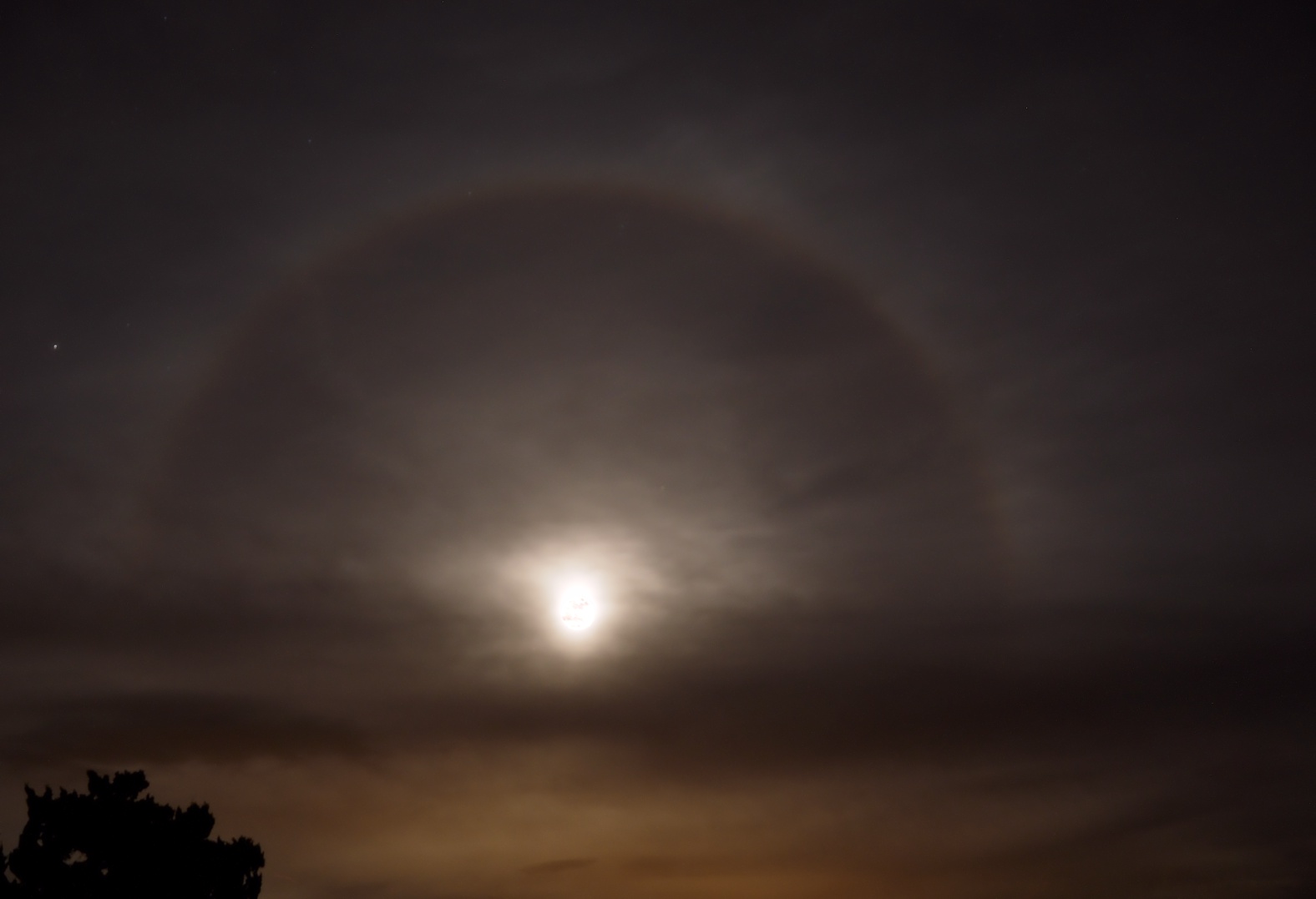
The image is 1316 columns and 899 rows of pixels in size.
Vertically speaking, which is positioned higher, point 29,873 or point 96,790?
point 96,790

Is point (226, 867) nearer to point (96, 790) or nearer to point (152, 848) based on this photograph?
point (152, 848)

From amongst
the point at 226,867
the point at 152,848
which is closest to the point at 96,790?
the point at 152,848

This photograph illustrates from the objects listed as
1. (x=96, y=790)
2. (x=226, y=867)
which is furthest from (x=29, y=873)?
(x=226, y=867)

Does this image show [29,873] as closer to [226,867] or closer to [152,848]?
[152,848]

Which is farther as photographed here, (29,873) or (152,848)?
(152,848)

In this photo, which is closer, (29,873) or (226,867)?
(29,873)
